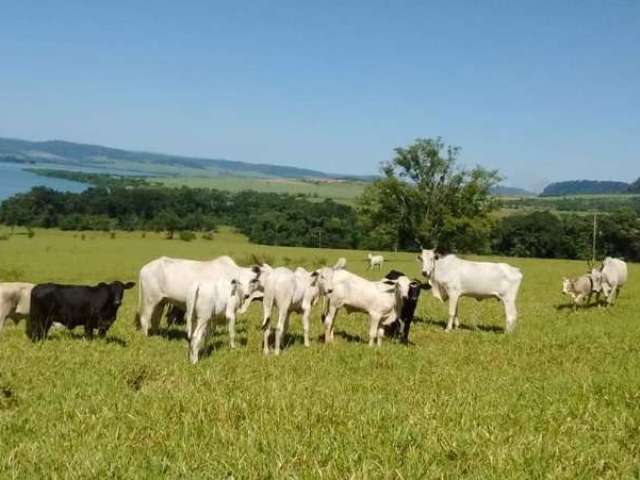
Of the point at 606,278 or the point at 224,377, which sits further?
the point at 606,278

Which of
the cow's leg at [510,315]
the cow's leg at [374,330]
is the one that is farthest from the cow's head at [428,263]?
the cow's leg at [374,330]

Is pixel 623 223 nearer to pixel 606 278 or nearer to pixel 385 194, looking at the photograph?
pixel 385 194

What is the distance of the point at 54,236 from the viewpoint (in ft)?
261

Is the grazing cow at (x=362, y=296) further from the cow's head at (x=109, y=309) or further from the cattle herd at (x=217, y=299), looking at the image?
the cow's head at (x=109, y=309)

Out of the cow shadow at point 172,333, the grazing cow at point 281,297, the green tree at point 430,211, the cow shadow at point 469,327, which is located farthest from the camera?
the green tree at point 430,211

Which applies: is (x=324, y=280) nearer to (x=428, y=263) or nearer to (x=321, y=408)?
(x=428, y=263)

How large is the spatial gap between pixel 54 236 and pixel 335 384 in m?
76.8

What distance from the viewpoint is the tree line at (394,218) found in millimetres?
63562

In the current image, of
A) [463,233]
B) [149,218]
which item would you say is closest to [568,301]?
[463,233]

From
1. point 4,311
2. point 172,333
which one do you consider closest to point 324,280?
point 172,333

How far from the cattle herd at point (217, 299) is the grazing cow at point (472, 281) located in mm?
748

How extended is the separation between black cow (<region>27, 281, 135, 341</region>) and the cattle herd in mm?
18

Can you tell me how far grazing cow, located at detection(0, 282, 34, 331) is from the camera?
13.6 metres

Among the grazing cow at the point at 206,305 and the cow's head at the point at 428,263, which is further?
the cow's head at the point at 428,263
